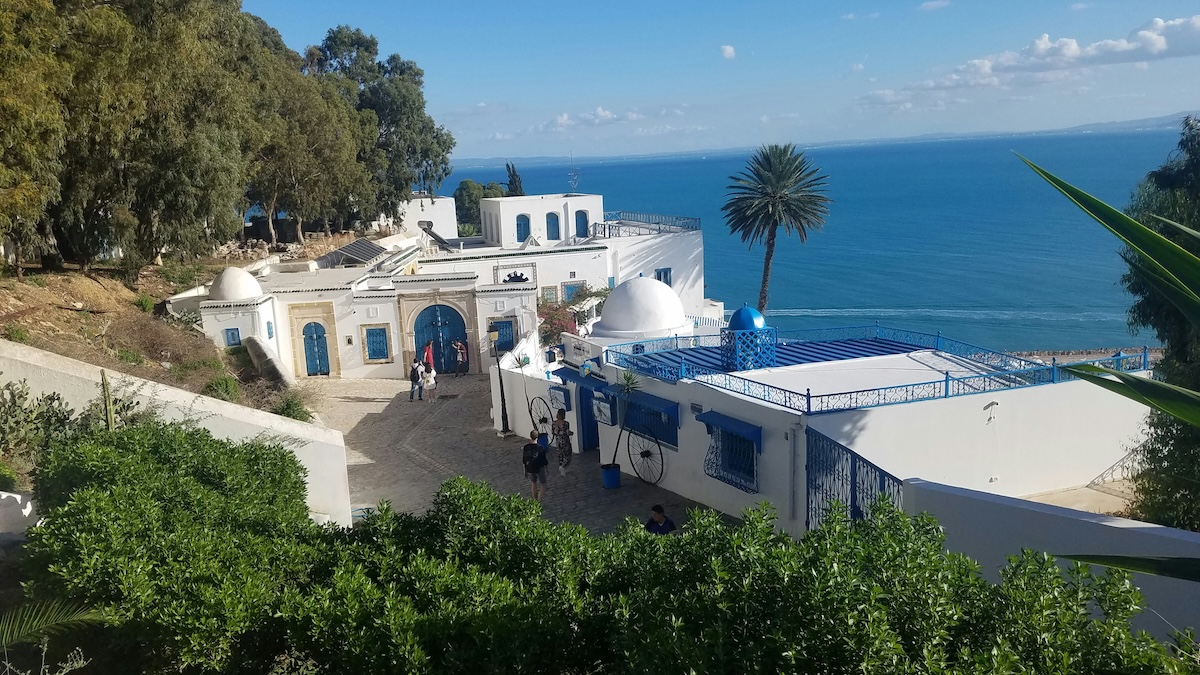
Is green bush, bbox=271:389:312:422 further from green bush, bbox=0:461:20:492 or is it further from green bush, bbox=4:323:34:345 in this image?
green bush, bbox=0:461:20:492

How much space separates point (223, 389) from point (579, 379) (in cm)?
798

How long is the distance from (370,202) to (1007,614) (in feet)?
145

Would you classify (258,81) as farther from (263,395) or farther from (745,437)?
(745,437)

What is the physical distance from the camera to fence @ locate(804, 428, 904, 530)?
11.2m

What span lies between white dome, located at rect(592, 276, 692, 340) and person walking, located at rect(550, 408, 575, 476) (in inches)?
134

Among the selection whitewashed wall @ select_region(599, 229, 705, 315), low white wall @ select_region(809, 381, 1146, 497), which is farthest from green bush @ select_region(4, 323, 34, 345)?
whitewashed wall @ select_region(599, 229, 705, 315)

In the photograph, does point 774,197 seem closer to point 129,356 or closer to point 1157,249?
point 129,356

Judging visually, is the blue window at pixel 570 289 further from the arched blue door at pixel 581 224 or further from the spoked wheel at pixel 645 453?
the spoked wheel at pixel 645 453

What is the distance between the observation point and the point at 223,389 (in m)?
19.1

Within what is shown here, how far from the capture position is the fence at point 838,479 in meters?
11.2

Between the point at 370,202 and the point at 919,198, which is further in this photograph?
the point at 919,198

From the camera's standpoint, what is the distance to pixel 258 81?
109ft

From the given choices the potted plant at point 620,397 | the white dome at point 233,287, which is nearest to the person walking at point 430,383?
the white dome at point 233,287

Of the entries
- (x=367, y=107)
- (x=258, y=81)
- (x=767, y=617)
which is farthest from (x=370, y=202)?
(x=767, y=617)
